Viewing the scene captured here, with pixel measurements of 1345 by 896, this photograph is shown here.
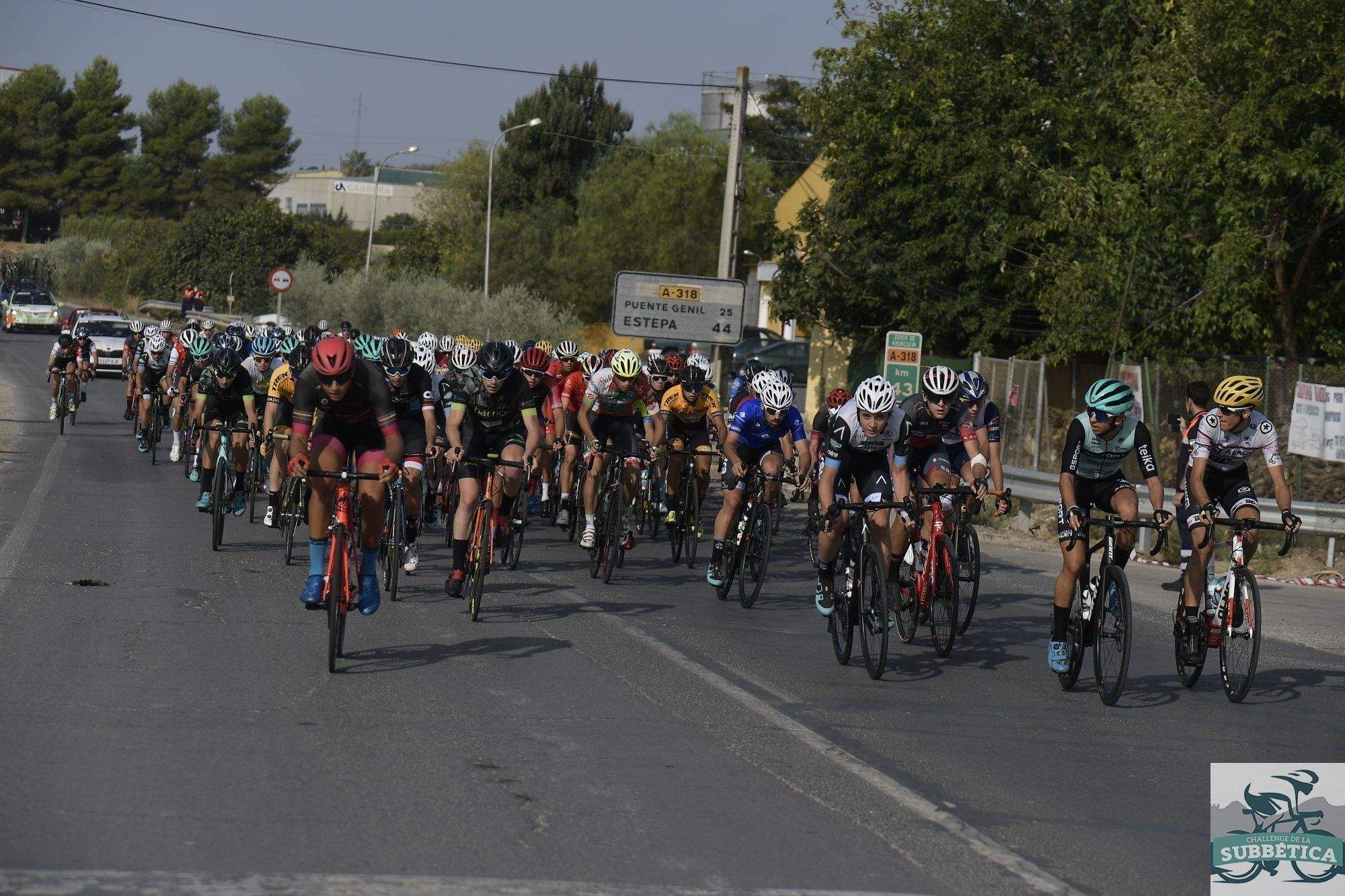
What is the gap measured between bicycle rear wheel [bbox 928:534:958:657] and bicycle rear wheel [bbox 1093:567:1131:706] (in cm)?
122

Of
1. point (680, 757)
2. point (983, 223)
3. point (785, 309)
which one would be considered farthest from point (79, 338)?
point (680, 757)

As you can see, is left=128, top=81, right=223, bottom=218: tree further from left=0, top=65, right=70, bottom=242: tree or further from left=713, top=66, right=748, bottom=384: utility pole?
left=713, top=66, right=748, bottom=384: utility pole

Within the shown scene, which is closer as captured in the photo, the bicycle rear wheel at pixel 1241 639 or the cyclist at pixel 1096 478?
the cyclist at pixel 1096 478

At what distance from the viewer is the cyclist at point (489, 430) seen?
1141cm

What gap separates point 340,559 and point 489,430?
302 centimetres

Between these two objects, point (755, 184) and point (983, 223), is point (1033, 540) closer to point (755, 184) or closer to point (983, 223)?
point (983, 223)

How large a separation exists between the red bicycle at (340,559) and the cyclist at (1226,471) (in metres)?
4.83

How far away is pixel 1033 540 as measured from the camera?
19938 millimetres

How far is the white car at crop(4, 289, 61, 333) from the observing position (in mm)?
68312

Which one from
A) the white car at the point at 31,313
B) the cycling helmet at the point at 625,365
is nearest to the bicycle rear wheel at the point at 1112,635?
the cycling helmet at the point at 625,365

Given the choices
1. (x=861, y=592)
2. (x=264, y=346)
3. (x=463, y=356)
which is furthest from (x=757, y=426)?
(x=264, y=346)

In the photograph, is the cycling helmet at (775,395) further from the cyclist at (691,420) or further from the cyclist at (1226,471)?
the cyclist at (1226,471)

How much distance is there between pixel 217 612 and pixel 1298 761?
6.67 metres

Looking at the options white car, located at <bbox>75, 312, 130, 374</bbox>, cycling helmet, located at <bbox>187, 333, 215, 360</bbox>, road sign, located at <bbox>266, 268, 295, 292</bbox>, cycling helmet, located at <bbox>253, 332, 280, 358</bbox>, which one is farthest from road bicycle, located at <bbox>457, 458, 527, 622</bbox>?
A: white car, located at <bbox>75, 312, 130, 374</bbox>
